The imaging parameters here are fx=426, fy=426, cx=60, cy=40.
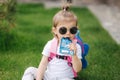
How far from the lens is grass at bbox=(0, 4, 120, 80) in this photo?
226 inches

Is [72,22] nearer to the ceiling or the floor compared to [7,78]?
nearer to the ceiling

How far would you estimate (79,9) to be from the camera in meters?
11.1

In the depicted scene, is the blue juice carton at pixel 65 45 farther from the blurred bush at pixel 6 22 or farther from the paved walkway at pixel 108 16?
the paved walkway at pixel 108 16

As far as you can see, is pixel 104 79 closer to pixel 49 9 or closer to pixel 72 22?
pixel 72 22

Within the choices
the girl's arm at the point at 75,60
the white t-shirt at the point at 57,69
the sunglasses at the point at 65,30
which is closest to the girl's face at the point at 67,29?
the sunglasses at the point at 65,30

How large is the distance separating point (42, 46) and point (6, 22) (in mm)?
869

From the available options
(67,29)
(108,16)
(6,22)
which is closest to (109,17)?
(108,16)

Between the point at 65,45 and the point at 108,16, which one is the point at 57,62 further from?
the point at 108,16

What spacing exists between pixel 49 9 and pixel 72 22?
6311 millimetres

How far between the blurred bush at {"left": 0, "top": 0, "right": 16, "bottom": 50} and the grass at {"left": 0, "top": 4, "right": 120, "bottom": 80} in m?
0.13

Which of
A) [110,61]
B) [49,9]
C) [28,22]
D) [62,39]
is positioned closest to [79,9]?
[49,9]

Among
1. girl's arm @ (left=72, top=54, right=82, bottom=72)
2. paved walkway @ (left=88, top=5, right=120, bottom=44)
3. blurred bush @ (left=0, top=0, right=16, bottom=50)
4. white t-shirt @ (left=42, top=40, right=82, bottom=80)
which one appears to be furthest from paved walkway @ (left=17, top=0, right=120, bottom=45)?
girl's arm @ (left=72, top=54, right=82, bottom=72)

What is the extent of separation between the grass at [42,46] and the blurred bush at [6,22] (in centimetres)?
13

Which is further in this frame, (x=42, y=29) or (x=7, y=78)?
(x=42, y=29)
